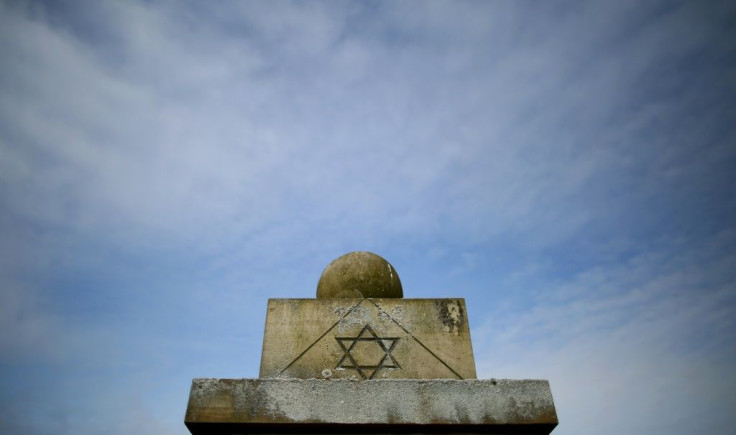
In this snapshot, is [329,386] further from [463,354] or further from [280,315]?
[463,354]

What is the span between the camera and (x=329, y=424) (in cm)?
316

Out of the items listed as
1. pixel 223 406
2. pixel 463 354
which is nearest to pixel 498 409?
pixel 463 354

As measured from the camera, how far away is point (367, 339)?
4012 mm

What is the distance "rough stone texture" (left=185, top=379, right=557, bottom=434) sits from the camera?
3.16 meters

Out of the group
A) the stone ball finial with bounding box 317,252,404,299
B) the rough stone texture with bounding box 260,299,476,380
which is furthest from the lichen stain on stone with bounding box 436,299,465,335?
the stone ball finial with bounding box 317,252,404,299

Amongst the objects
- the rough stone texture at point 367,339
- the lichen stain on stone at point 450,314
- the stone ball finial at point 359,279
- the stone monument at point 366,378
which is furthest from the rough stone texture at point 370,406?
the stone ball finial at point 359,279

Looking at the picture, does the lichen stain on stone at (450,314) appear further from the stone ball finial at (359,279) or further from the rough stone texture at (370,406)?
the rough stone texture at (370,406)

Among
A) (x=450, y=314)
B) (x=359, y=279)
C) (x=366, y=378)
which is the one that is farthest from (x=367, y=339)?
(x=450, y=314)

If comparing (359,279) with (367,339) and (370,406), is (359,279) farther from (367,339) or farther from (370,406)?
(370,406)

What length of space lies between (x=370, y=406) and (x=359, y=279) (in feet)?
4.68

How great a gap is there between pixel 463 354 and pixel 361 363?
893 mm

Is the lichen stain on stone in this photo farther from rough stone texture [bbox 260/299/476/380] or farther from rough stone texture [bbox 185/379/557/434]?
rough stone texture [bbox 185/379/557/434]

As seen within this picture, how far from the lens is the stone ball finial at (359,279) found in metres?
4.39

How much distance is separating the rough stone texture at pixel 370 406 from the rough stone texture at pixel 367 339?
557 mm
